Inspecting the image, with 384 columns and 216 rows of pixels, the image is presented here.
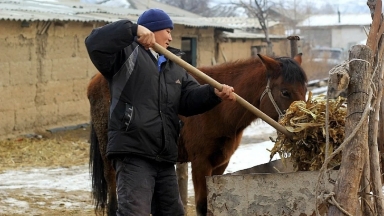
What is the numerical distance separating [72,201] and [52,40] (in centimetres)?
645

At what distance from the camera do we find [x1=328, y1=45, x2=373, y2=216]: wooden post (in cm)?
359

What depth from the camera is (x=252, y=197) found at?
4.11 meters

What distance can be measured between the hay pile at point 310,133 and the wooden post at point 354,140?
72 centimetres

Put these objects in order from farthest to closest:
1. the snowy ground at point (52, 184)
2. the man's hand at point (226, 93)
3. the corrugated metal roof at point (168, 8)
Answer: the corrugated metal roof at point (168, 8), the snowy ground at point (52, 184), the man's hand at point (226, 93)

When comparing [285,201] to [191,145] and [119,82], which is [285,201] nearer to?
[119,82]

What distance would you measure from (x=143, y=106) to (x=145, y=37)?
17.9 inches

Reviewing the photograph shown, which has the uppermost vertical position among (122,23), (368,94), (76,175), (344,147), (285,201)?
(122,23)

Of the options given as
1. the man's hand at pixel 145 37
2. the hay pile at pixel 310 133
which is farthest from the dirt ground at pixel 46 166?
the man's hand at pixel 145 37

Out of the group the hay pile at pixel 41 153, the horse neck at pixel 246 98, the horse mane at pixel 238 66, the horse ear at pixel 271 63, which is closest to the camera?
the horse ear at pixel 271 63

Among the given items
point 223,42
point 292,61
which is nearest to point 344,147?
point 292,61

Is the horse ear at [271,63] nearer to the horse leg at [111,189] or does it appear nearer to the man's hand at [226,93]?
the man's hand at [226,93]

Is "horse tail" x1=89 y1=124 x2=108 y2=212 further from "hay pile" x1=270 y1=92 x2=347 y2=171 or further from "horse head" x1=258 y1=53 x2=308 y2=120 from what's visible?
"hay pile" x1=270 y1=92 x2=347 y2=171

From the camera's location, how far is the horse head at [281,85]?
5.58 m

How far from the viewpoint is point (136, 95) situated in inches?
170
